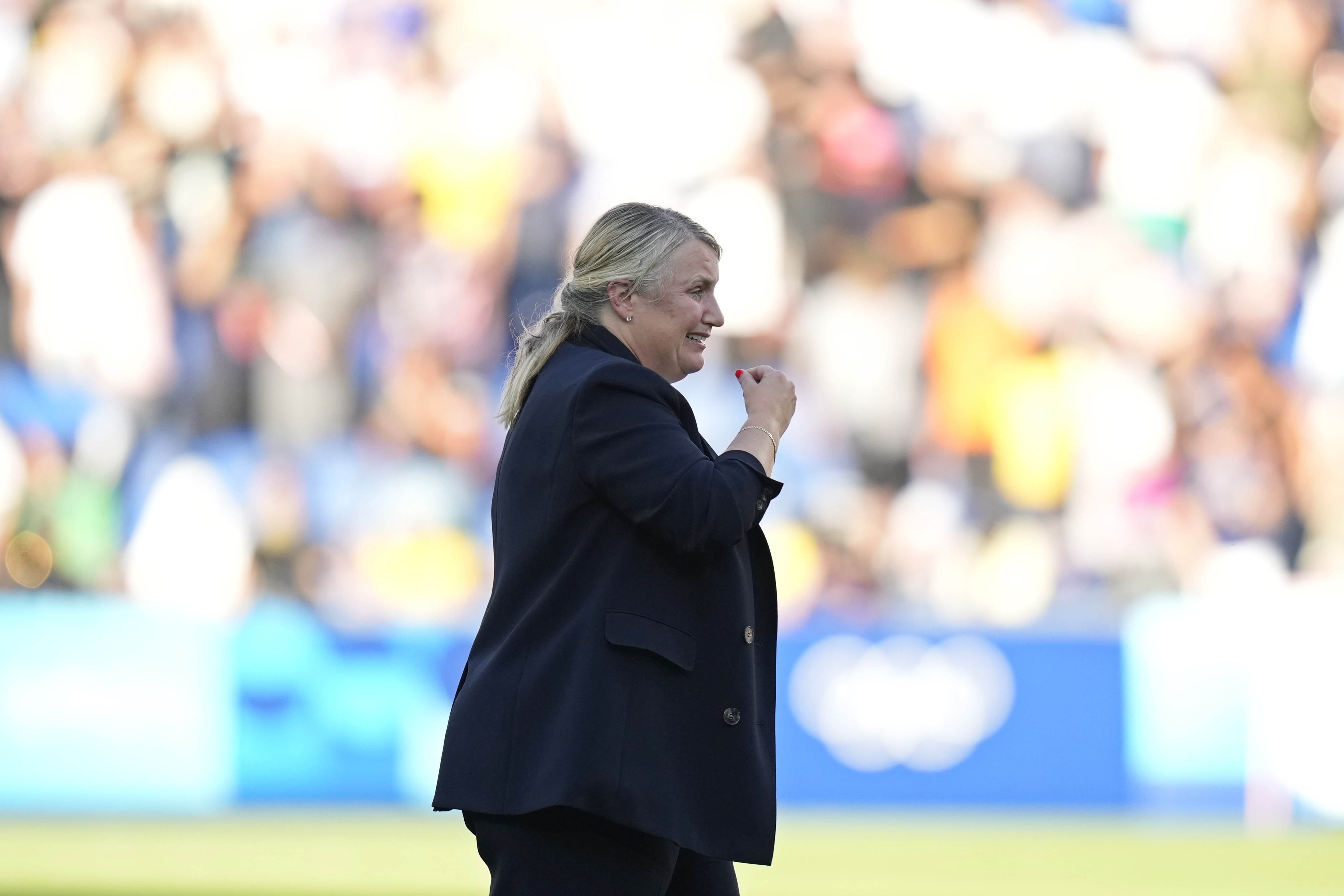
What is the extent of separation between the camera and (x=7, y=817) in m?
5.80

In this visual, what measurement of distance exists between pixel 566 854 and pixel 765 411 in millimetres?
600

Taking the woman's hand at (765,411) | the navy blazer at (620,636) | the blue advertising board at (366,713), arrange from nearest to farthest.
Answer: the navy blazer at (620,636), the woman's hand at (765,411), the blue advertising board at (366,713)

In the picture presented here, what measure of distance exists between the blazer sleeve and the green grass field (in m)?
2.76

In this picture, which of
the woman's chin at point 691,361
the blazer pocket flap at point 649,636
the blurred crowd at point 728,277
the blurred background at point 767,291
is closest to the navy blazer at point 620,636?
the blazer pocket flap at point 649,636

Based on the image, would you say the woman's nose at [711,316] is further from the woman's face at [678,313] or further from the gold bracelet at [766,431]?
the gold bracelet at [766,431]

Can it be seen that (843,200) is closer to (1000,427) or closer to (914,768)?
(1000,427)

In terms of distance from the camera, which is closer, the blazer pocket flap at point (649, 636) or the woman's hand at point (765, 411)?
the blazer pocket flap at point (649, 636)

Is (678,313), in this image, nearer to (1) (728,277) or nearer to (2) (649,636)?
(2) (649,636)

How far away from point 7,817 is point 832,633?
293cm

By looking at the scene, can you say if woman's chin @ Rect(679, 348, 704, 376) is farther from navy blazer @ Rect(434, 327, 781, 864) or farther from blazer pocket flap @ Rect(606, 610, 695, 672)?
blazer pocket flap @ Rect(606, 610, 695, 672)

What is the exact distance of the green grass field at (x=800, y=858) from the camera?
4.61 metres

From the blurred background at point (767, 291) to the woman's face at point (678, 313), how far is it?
4.15 metres

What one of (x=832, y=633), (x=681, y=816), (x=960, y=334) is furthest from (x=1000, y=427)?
(x=681, y=816)

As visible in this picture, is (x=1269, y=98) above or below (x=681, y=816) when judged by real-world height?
above
